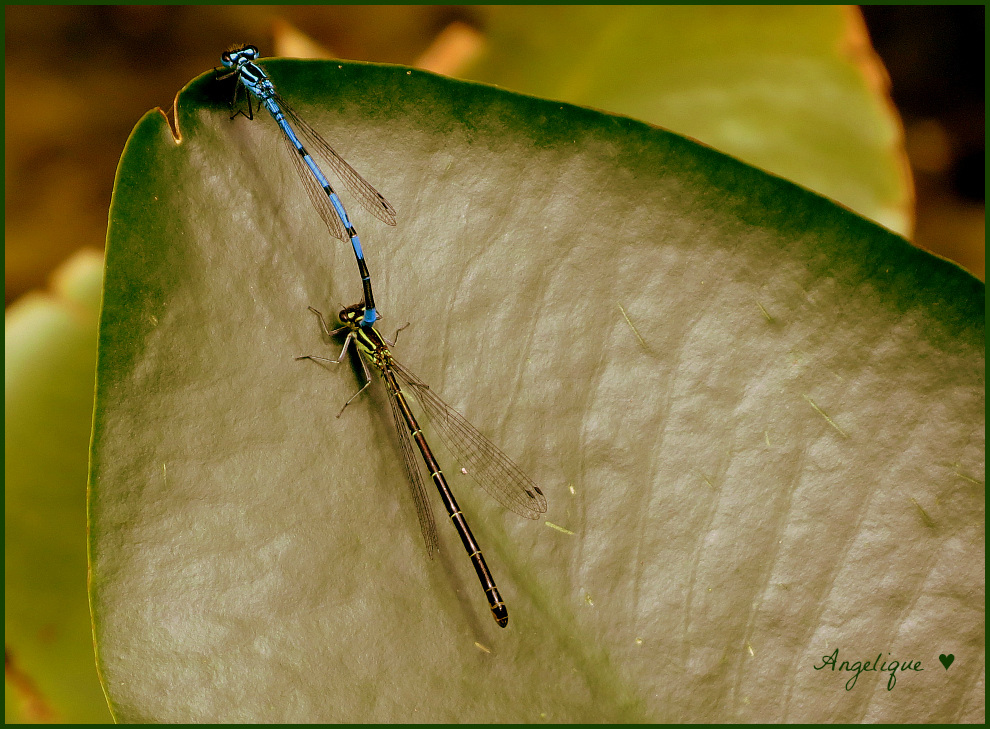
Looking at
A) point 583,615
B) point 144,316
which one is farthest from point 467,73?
point 583,615

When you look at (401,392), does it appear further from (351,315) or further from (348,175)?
(348,175)

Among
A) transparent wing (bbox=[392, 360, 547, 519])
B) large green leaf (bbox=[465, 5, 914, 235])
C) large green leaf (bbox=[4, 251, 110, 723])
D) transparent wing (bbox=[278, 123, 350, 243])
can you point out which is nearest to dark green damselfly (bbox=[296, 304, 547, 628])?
transparent wing (bbox=[392, 360, 547, 519])

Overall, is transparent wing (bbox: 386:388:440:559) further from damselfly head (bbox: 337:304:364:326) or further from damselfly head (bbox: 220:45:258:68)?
damselfly head (bbox: 220:45:258:68)

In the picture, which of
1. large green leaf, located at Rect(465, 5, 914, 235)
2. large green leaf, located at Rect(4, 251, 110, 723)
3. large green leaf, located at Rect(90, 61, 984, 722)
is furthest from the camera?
large green leaf, located at Rect(465, 5, 914, 235)

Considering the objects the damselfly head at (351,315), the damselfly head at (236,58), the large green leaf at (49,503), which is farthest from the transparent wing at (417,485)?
the large green leaf at (49,503)

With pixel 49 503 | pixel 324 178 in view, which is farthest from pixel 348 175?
pixel 49 503

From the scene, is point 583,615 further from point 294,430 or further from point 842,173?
point 842,173

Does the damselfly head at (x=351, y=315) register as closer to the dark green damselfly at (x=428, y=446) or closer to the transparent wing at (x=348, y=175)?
the dark green damselfly at (x=428, y=446)
